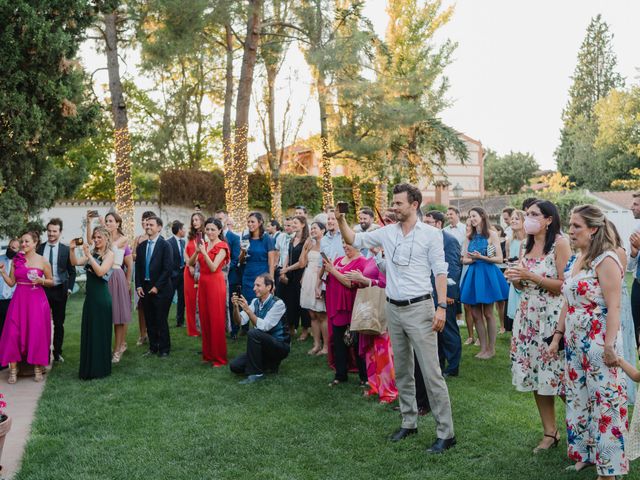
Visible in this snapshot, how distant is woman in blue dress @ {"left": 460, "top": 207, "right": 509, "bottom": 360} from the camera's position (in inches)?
301

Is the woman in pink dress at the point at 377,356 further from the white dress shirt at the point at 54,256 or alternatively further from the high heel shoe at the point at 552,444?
the white dress shirt at the point at 54,256

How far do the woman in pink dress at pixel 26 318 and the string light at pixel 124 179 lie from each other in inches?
440

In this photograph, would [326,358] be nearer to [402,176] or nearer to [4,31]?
[4,31]

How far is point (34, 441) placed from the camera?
5.05 meters

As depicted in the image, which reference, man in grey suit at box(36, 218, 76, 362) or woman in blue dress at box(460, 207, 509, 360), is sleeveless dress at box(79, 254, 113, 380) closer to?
man in grey suit at box(36, 218, 76, 362)

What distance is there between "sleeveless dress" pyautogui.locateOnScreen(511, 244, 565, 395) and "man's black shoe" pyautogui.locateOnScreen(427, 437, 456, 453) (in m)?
0.73

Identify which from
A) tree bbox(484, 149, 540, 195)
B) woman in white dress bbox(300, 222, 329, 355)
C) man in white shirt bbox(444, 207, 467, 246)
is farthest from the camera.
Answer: tree bbox(484, 149, 540, 195)

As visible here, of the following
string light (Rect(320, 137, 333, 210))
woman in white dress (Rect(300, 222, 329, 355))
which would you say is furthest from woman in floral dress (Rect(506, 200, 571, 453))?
string light (Rect(320, 137, 333, 210))

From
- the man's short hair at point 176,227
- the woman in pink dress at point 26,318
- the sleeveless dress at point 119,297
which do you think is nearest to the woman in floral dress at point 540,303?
the sleeveless dress at point 119,297

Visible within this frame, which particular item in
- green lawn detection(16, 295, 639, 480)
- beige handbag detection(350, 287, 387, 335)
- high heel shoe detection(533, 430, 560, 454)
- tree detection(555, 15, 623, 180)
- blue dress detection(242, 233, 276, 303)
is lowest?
green lawn detection(16, 295, 639, 480)

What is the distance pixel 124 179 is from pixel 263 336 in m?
13.6

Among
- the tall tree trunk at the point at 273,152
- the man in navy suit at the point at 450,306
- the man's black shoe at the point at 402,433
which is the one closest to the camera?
the man's black shoe at the point at 402,433

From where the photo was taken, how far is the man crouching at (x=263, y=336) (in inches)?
275

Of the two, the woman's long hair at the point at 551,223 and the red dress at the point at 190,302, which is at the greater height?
the woman's long hair at the point at 551,223
